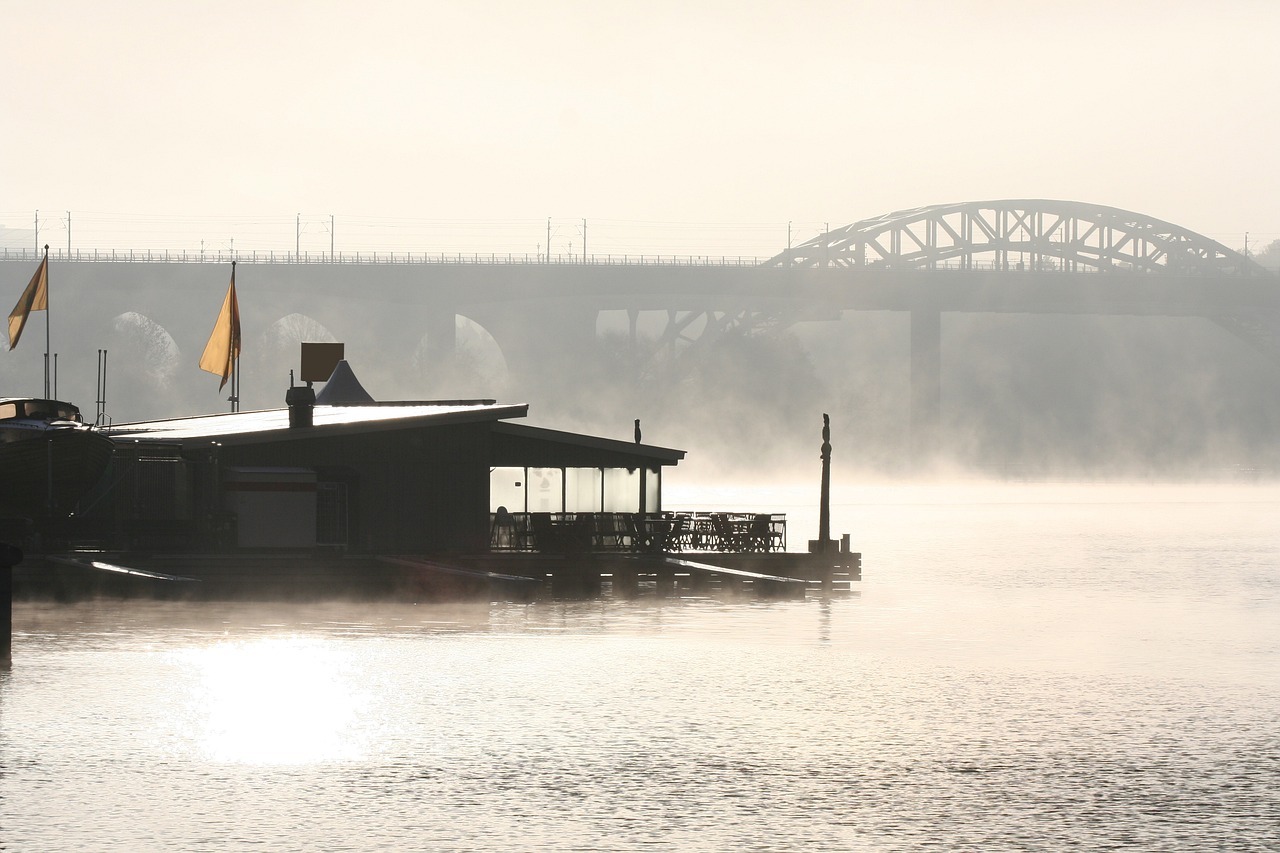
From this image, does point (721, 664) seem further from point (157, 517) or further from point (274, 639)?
point (157, 517)

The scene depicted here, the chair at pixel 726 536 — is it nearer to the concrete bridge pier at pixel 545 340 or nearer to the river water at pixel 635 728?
the river water at pixel 635 728

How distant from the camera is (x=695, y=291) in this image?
178m

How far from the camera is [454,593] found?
152 feet

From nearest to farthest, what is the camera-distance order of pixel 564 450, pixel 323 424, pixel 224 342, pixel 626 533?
pixel 323 424 < pixel 626 533 < pixel 564 450 < pixel 224 342

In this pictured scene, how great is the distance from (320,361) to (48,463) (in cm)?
2946

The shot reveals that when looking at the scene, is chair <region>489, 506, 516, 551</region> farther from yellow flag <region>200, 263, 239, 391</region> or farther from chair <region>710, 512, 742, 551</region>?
yellow flag <region>200, 263, 239, 391</region>

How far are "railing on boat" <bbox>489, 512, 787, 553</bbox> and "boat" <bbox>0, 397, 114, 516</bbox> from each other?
11.8 m

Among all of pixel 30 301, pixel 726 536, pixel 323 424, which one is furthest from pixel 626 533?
pixel 30 301

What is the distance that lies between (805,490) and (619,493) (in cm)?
11882

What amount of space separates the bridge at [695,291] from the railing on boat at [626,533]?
381 ft

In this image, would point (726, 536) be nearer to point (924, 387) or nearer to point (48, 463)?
point (48, 463)

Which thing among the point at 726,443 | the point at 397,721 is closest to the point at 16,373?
the point at 726,443

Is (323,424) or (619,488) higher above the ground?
(323,424)

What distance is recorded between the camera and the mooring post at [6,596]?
29984 millimetres
